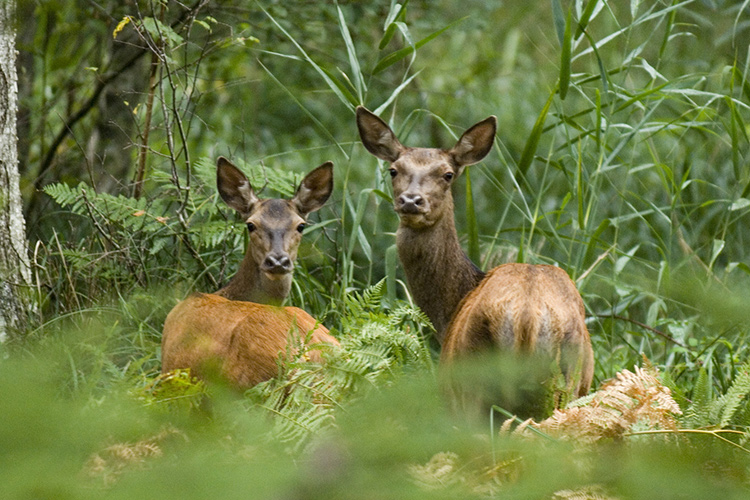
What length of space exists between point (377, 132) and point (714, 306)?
4.37 meters

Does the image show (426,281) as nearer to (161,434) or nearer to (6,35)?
(6,35)

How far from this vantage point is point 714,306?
120 centimetres

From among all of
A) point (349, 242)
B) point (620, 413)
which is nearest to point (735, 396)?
point (620, 413)

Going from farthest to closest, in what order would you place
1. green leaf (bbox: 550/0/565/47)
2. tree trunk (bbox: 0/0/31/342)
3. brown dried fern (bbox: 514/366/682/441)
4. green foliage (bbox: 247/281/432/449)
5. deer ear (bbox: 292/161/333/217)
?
deer ear (bbox: 292/161/333/217)
green leaf (bbox: 550/0/565/47)
tree trunk (bbox: 0/0/31/342)
green foliage (bbox: 247/281/432/449)
brown dried fern (bbox: 514/366/682/441)

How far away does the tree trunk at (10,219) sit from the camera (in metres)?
4.68

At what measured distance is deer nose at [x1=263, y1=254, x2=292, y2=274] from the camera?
16.3 ft

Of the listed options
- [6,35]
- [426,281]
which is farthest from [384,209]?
[6,35]

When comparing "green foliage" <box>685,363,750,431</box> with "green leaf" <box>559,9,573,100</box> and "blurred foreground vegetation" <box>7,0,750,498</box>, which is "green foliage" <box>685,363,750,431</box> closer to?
"blurred foreground vegetation" <box>7,0,750,498</box>

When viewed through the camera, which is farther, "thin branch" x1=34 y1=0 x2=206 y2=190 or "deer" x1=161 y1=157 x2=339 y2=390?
"thin branch" x1=34 y1=0 x2=206 y2=190

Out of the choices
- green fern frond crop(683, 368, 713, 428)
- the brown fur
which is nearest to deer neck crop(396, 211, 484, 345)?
the brown fur

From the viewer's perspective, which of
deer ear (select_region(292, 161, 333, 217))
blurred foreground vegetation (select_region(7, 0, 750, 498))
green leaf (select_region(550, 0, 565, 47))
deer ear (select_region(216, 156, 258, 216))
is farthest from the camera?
deer ear (select_region(292, 161, 333, 217))

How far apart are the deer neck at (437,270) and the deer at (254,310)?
25.6 inches

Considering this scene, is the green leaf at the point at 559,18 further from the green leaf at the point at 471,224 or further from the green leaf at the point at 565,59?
the green leaf at the point at 471,224

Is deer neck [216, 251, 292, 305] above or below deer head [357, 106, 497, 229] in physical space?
below
